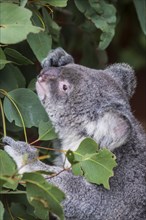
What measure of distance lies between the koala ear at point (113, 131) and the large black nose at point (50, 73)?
0.33m

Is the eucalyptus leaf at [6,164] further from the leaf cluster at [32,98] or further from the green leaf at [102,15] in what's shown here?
the green leaf at [102,15]

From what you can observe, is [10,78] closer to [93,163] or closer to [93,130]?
[93,130]

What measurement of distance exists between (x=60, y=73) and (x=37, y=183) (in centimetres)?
104

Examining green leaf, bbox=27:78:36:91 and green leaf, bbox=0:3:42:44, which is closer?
green leaf, bbox=0:3:42:44

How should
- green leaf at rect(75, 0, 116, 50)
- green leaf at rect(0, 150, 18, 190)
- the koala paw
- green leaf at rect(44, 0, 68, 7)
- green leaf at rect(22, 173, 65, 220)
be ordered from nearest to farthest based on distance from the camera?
1. green leaf at rect(22, 173, 65, 220)
2. green leaf at rect(0, 150, 18, 190)
3. green leaf at rect(44, 0, 68, 7)
4. the koala paw
5. green leaf at rect(75, 0, 116, 50)

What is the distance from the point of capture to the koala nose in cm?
348

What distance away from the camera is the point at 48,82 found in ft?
11.4

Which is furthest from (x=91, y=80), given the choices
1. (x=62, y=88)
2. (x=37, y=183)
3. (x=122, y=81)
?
(x=37, y=183)

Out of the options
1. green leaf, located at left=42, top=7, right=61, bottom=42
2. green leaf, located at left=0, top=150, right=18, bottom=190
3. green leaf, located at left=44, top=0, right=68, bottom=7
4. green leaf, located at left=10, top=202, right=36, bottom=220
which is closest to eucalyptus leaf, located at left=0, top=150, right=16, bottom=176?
green leaf, located at left=0, top=150, right=18, bottom=190

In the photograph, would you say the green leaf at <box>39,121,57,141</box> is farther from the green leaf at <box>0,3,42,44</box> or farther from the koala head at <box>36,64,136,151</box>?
the green leaf at <box>0,3,42,44</box>

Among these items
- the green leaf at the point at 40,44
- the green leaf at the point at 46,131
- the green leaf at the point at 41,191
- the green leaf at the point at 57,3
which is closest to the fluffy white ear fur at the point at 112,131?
the green leaf at the point at 46,131

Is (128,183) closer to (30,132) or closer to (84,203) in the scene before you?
(84,203)

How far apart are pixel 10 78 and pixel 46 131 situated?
35 centimetres

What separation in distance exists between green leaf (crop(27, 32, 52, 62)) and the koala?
41mm
